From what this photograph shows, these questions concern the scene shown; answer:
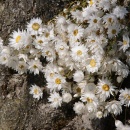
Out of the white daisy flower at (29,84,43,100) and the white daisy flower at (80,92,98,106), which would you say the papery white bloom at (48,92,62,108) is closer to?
the white daisy flower at (29,84,43,100)

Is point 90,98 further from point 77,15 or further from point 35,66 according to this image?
point 77,15

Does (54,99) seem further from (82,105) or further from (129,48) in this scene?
(129,48)

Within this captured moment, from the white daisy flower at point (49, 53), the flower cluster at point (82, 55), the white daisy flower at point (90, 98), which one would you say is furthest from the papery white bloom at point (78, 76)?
the white daisy flower at point (49, 53)

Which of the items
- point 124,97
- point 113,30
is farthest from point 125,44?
point 124,97

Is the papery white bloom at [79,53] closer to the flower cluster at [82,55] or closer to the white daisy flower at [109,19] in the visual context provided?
the flower cluster at [82,55]

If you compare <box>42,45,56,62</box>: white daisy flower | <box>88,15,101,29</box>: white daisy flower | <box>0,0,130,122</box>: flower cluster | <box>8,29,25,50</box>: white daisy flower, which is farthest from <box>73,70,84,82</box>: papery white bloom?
<box>8,29,25,50</box>: white daisy flower

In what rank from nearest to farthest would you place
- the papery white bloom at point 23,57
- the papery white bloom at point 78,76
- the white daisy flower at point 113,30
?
1. the white daisy flower at point 113,30
2. the papery white bloom at point 78,76
3. the papery white bloom at point 23,57

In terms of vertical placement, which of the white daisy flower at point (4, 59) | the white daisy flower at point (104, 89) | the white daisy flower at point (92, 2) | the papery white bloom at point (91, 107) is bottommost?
the papery white bloom at point (91, 107)
